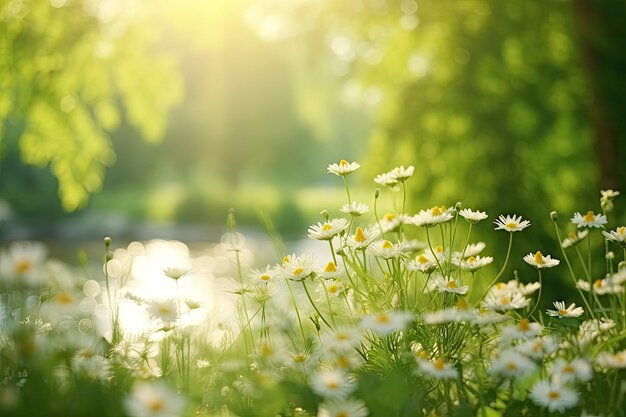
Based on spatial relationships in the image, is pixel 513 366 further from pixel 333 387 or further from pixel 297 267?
pixel 297 267

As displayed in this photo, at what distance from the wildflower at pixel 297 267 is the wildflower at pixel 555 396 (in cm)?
59

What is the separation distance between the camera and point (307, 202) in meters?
30.0

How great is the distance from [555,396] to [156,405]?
68cm

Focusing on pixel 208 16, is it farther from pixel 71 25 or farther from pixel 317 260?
pixel 317 260

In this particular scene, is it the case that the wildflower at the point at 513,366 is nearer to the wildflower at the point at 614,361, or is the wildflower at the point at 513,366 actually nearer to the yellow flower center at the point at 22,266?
the wildflower at the point at 614,361

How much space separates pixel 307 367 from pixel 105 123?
5.08 metres

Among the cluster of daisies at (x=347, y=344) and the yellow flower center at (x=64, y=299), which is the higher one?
the yellow flower center at (x=64, y=299)

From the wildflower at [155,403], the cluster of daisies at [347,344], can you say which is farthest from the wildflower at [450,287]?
the wildflower at [155,403]

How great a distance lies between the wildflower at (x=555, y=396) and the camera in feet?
Answer: 4.04

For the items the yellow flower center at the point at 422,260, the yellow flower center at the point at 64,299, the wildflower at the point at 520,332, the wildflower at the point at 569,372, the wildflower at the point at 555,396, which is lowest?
the wildflower at the point at 555,396

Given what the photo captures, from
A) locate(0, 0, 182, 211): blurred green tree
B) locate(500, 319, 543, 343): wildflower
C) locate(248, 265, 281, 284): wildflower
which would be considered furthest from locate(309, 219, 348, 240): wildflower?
locate(0, 0, 182, 211): blurred green tree

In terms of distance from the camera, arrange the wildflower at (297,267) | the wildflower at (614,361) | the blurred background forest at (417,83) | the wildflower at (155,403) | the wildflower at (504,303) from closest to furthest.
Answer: the wildflower at (155,403), the wildflower at (614,361), the wildflower at (504,303), the wildflower at (297,267), the blurred background forest at (417,83)

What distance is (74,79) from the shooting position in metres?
5.71

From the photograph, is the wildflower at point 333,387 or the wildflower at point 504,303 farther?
the wildflower at point 504,303
